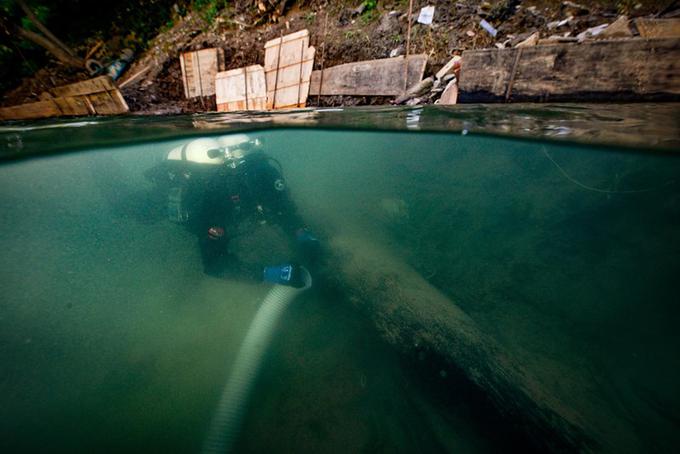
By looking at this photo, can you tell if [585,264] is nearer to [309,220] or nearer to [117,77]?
[309,220]

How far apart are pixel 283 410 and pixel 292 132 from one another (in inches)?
250

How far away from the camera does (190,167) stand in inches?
295

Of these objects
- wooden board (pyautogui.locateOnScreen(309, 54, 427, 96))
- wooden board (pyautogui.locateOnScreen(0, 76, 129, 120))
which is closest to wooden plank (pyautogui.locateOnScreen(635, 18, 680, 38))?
wooden board (pyautogui.locateOnScreen(309, 54, 427, 96))

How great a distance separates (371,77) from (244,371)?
20.5 feet

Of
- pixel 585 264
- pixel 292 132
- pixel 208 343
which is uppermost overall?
pixel 292 132

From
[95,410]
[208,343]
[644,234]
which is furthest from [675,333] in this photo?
[95,410]

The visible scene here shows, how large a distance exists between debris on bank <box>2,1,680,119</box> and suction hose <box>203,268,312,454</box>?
15.3 ft

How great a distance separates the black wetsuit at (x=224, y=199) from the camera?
6.65 metres

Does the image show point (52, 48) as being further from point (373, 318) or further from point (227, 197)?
point (373, 318)

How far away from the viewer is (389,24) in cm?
646

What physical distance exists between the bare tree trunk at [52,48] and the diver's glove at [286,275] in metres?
10.1

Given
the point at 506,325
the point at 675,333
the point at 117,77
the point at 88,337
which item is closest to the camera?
the point at 675,333

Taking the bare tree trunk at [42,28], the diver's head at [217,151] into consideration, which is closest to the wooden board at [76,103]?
the bare tree trunk at [42,28]

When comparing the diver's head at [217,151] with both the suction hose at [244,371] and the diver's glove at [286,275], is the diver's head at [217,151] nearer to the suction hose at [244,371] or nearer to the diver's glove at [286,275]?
the diver's glove at [286,275]
